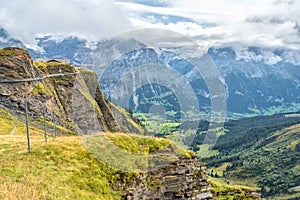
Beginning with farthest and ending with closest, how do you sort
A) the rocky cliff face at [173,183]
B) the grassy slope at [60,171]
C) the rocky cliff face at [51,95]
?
the rocky cliff face at [51,95] < the rocky cliff face at [173,183] < the grassy slope at [60,171]

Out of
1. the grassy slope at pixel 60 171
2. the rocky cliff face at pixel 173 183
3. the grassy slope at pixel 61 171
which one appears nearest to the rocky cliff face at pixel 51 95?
the rocky cliff face at pixel 173 183

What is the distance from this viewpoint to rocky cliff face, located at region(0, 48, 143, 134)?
88.4 m

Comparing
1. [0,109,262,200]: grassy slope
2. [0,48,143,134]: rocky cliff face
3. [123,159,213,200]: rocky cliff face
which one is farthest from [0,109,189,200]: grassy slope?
[0,48,143,134]: rocky cliff face

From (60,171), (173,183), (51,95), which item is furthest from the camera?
(51,95)

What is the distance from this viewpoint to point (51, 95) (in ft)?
350

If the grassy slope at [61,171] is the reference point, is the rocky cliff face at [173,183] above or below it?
below

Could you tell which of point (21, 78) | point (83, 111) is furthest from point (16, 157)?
point (83, 111)

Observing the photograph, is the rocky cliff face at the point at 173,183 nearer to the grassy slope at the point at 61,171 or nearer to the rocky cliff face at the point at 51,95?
the grassy slope at the point at 61,171

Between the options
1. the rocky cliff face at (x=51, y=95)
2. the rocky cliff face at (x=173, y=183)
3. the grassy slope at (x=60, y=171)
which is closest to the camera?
the grassy slope at (x=60, y=171)

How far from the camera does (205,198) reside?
35812 millimetres

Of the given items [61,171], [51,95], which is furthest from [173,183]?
[51,95]

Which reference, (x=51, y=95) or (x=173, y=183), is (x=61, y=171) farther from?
(x=51, y=95)

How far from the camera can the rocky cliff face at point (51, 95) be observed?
3482 inches

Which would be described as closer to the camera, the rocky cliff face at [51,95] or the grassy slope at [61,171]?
the grassy slope at [61,171]
